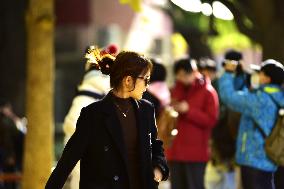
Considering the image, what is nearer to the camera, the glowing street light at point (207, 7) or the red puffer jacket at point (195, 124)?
the red puffer jacket at point (195, 124)

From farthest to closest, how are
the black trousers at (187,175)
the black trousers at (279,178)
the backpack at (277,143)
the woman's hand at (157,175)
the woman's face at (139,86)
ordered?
1. the black trousers at (187,175)
2. the black trousers at (279,178)
3. the backpack at (277,143)
4. the woman's hand at (157,175)
5. the woman's face at (139,86)

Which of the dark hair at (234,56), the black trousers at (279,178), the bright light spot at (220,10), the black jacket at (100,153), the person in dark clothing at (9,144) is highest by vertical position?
the bright light spot at (220,10)

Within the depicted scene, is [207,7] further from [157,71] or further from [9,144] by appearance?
[9,144]

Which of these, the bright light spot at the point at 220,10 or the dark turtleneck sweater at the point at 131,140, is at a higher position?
the bright light spot at the point at 220,10

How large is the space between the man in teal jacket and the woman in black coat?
2.78 metres

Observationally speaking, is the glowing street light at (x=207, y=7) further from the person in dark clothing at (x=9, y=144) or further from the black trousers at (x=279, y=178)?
the black trousers at (x=279, y=178)

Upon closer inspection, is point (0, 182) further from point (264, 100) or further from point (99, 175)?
point (99, 175)

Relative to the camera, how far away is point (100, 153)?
258 inches

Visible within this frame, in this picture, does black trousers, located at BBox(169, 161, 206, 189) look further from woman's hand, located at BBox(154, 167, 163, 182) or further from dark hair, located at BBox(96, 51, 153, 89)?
dark hair, located at BBox(96, 51, 153, 89)

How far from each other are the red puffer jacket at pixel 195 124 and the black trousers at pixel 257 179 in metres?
1.58

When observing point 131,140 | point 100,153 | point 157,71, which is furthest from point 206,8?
point 100,153

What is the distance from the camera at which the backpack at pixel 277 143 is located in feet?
30.2

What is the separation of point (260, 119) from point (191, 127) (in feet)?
5.87

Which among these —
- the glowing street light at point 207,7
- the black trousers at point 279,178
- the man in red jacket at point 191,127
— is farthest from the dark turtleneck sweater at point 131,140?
the glowing street light at point 207,7
